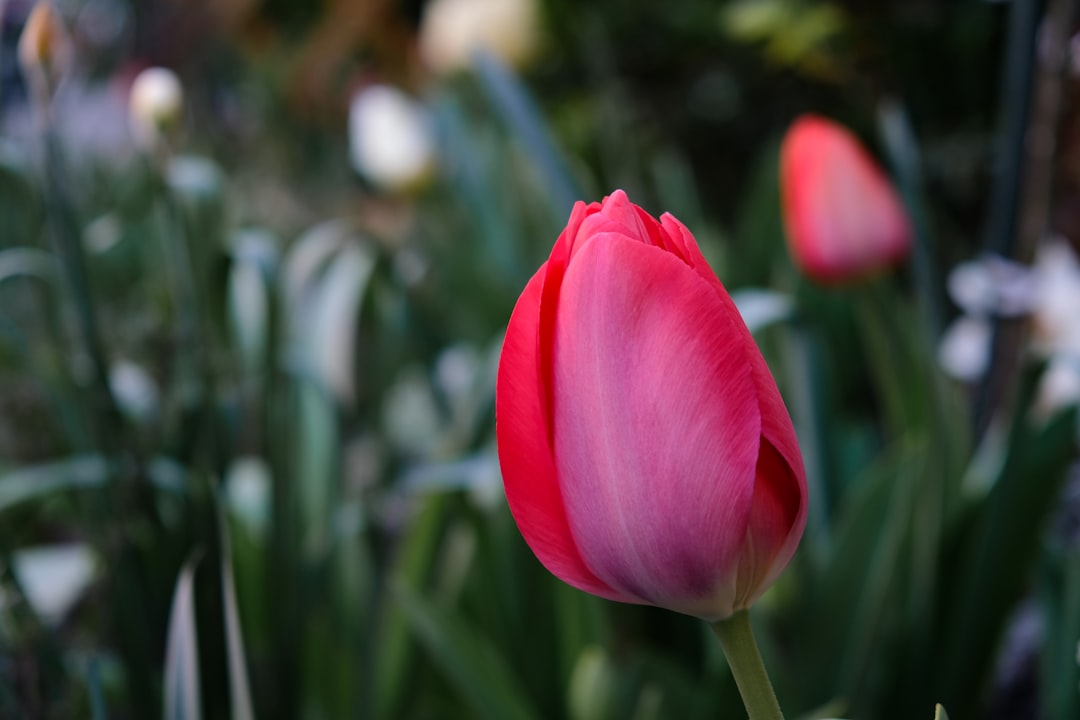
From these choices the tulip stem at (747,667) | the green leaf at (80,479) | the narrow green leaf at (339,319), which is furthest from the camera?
the narrow green leaf at (339,319)

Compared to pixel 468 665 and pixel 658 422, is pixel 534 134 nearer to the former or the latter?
pixel 468 665

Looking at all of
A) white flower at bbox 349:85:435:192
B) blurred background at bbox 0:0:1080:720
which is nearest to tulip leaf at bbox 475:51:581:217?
blurred background at bbox 0:0:1080:720

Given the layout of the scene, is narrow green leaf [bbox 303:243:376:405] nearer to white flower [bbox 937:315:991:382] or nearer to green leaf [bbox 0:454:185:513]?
green leaf [bbox 0:454:185:513]

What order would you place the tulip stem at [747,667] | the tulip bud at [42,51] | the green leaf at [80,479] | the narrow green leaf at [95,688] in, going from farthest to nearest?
the green leaf at [80,479] → the tulip bud at [42,51] → the narrow green leaf at [95,688] → the tulip stem at [747,667]

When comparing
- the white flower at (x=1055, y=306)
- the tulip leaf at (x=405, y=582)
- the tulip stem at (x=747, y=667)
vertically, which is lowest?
the tulip leaf at (x=405, y=582)

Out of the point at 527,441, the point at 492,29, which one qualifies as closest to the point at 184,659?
the point at 527,441

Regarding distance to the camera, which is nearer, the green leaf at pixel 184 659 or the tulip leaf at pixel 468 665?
the green leaf at pixel 184 659

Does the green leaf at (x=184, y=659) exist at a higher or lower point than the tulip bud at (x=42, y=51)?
lower

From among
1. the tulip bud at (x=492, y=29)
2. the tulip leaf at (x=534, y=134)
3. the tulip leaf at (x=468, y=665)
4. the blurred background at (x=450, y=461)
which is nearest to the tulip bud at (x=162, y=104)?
the blurred background at (x=450, y=461)

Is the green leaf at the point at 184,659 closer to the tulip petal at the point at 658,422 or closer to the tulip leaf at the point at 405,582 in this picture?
the tulip petal at the point at 658,422
